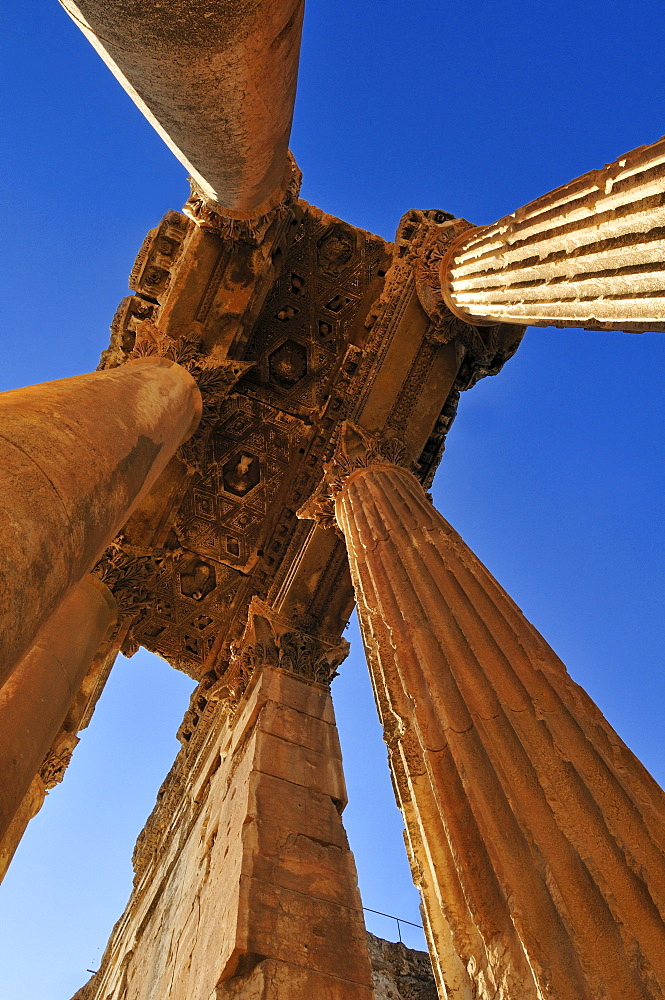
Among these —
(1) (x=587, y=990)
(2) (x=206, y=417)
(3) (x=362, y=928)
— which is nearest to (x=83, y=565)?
(1) (x=587, y=990)

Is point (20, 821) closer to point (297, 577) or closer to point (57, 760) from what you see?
point (57, 760)

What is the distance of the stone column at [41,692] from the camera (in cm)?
643

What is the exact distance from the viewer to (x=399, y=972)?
12.4 meters

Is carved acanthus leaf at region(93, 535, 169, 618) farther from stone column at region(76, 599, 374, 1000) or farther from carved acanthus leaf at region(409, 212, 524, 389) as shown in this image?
carved acanthus leaf at region(409, 212, 524, 389)

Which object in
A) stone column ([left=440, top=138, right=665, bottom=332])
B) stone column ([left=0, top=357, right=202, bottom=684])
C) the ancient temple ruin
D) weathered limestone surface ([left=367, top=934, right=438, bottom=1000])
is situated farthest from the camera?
weathered limestone surface ([left=367, top=934, right=438, bottom=1000])

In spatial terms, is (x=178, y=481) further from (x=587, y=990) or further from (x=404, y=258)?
(x=587, y=990)

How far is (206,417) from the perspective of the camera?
8.87m

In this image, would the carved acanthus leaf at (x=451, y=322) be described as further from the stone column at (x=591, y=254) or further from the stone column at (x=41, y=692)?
the stone column at (x=41, y=692)

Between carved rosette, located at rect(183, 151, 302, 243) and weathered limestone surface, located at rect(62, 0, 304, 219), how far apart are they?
9.18 feet

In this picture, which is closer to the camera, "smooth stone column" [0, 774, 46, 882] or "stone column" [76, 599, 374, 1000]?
"stone column" [76, 599, 374, 1000]

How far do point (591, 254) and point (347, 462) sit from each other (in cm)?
472

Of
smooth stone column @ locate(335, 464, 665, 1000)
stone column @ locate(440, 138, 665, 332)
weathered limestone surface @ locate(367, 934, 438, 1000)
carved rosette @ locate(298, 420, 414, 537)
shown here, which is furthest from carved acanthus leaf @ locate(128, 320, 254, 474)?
weathered limestone surface @ locate(367, 934, 438, 1000)

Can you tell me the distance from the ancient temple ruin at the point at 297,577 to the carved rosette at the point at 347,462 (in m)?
0.06

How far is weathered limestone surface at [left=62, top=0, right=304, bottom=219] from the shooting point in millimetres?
3740
